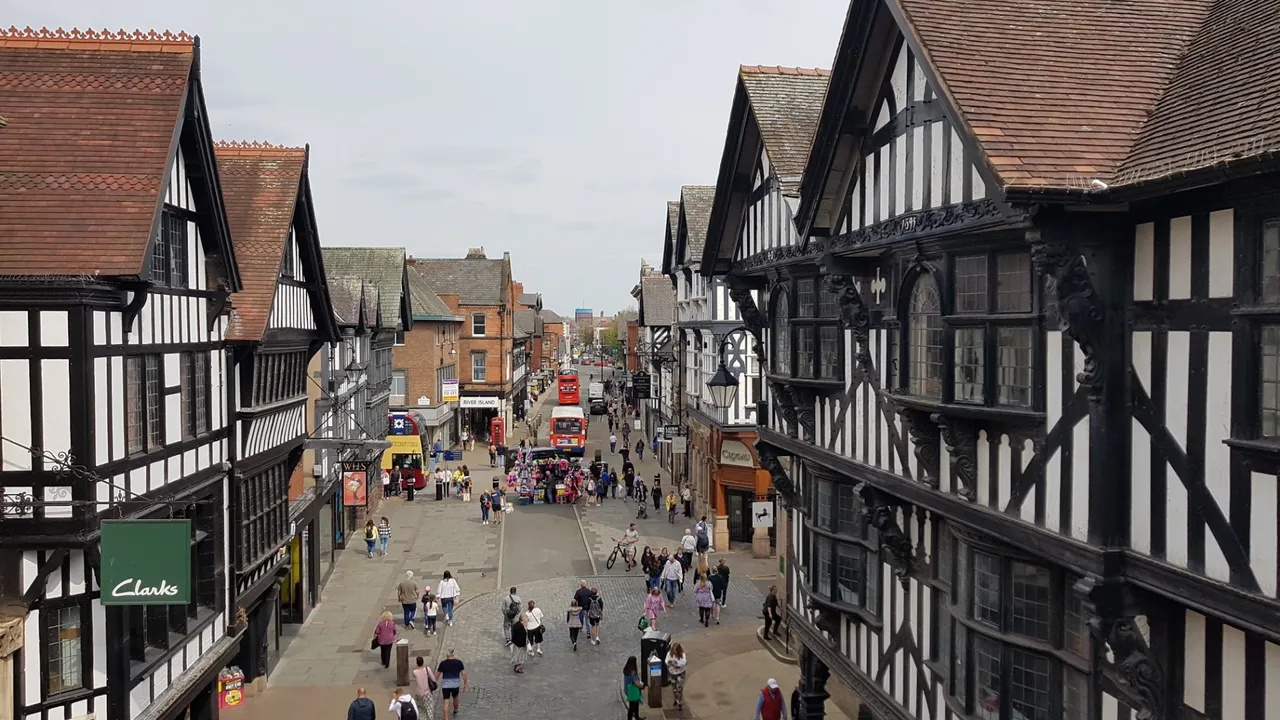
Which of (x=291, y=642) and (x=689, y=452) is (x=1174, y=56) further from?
(x=689, y=452)

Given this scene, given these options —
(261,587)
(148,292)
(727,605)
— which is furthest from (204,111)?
(727,605)

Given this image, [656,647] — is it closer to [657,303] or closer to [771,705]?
[771,705]

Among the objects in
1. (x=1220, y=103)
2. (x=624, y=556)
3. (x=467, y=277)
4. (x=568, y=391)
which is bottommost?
(x=624, y=556)

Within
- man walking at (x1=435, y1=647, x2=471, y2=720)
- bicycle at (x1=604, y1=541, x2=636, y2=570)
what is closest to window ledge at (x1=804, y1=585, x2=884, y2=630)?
man walking at (x1=435, y1=647, x2=471, y2=720)

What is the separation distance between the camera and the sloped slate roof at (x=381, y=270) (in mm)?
39469

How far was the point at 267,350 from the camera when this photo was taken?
17.6 m

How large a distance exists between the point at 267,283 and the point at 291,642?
931 cm

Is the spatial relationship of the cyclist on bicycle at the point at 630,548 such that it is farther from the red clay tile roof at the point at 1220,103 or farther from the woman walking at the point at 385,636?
the red clay tile roof at the point at 1220,103

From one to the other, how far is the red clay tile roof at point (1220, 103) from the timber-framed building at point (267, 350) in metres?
13.8

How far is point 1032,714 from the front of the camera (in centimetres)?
859

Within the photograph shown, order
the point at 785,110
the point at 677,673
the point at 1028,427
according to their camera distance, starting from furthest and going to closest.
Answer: the point at 677,673, the point at 785,110, the point at 1028,427

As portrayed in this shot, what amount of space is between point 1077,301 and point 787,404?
778 cm

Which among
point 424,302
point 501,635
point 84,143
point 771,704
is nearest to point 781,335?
point 771,704

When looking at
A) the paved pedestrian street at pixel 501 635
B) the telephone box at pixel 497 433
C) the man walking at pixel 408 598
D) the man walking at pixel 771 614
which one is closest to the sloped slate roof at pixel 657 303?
the telephone box at pixel 497 433
